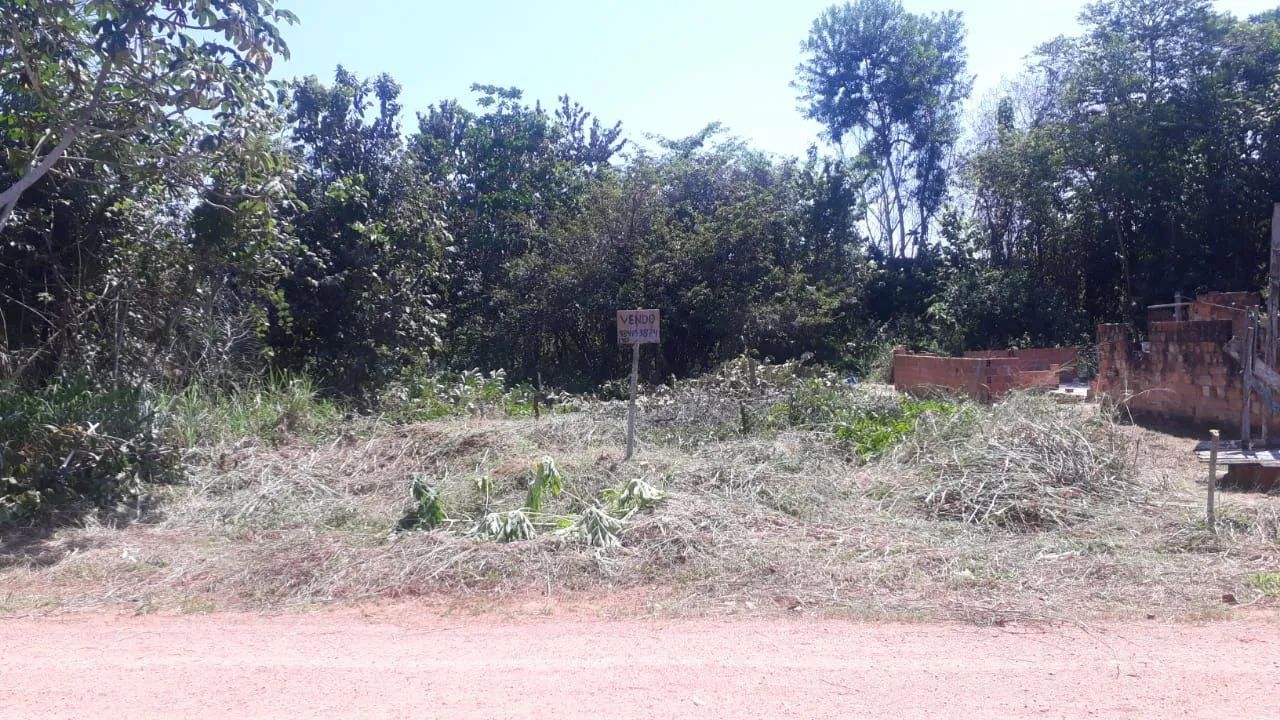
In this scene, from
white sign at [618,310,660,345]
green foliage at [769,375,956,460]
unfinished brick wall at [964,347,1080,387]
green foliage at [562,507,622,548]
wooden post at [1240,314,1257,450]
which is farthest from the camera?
unfinished brick wall at [964,347,1080,387]

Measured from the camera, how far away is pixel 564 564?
22.3 ft

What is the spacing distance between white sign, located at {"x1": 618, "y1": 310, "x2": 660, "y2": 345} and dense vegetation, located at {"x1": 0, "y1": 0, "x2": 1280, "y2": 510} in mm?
4032

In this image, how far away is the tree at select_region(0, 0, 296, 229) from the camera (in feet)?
28.2

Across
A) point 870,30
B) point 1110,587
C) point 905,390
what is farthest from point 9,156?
point 870,30

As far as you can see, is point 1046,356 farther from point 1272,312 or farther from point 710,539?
point 710,539

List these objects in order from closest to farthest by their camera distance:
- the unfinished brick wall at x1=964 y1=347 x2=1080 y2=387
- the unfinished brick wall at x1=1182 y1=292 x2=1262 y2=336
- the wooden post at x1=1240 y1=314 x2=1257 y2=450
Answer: the wooden post at x1=1240 y1=314 x2=1257 y2=450 → the unfinished brick wall at x1=1182 y1=292 x2=1262 y2=336 → the unfinished brick wall at x1=964 y1=347 x2=1080 y2=387

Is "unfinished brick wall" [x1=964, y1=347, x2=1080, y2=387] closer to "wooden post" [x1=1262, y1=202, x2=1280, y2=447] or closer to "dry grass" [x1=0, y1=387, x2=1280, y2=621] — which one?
"wooden post" [x1=1262, y1=202, x2=1280, y2=447]

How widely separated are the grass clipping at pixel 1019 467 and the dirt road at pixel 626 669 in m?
2.37

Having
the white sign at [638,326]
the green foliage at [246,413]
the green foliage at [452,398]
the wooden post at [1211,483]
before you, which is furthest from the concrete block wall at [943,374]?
the green foliage at [246,413]

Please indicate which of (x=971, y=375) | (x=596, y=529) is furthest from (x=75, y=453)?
(x=971, y=375)

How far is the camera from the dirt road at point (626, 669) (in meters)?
4.43

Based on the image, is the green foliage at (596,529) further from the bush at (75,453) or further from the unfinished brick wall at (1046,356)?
the unfinished brick wall at (1046,356)

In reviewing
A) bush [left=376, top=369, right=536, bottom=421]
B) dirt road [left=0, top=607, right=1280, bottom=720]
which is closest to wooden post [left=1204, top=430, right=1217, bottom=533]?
dirt road [left=0, top=607, right=1280, bottom=720]

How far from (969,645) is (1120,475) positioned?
4186mm
